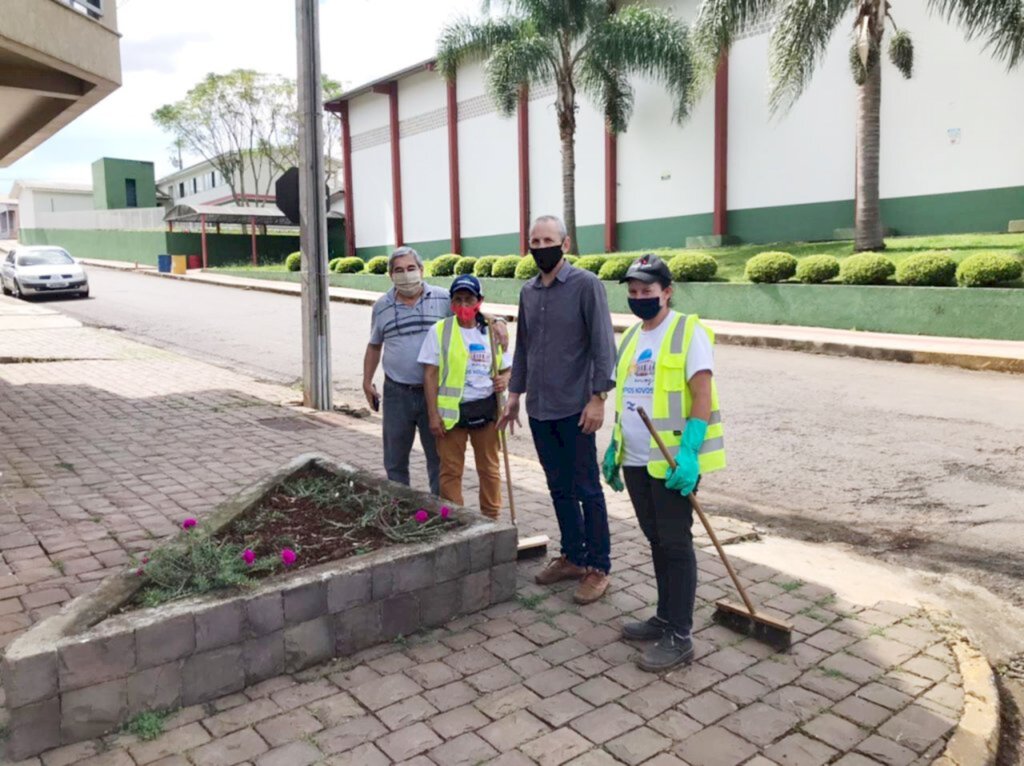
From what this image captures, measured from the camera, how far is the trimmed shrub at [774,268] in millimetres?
17547

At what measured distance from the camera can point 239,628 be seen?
3.58 meters

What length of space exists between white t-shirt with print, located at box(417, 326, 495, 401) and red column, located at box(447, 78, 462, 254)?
99.9ft

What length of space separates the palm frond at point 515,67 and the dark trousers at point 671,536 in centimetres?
2272

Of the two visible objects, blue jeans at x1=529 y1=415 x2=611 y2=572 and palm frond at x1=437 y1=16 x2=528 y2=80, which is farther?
palm frond at x1=437 y1=16 x2=528 y2=80

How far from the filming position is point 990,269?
1405 cm

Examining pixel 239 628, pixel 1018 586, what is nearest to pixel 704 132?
pixel 1018 586

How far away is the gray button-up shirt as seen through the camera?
4.36 m

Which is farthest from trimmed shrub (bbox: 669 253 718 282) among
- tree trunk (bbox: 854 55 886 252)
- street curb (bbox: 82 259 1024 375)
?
tree trunk (bbox: 854 55 886 252)

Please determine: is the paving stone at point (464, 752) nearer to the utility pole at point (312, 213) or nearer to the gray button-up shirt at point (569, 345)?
the gray button-up shirt at point (569, 345)

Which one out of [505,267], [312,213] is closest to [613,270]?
[505,267]

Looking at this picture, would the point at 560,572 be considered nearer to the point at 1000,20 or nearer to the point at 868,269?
the point at 868,269

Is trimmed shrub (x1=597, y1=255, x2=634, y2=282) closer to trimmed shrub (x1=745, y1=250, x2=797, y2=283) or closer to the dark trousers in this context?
trimmed shrub (x1=745, y1=250, x2=797, y2=283)

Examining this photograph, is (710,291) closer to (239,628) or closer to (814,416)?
(814,416)

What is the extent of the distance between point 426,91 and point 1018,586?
3434 centimetres
